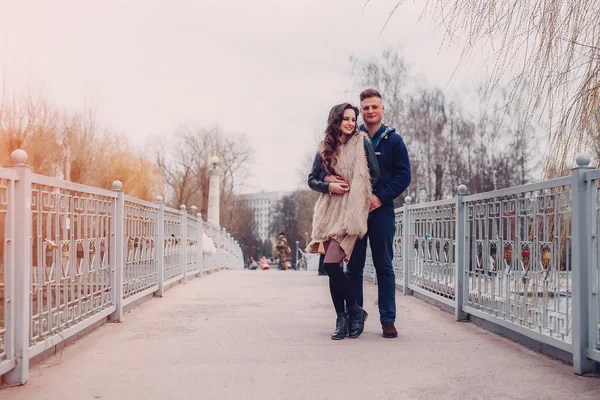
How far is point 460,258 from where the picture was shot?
18.9 ft

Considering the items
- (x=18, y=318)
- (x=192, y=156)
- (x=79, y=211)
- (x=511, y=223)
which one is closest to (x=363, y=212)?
(x=511, y=223)

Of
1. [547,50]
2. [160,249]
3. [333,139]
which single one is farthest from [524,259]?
[160,249]

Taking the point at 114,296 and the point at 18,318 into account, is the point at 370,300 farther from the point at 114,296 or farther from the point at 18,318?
the point at 18,318

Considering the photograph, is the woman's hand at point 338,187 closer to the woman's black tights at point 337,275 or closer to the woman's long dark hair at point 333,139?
the woman's long dark hair at point 333,139

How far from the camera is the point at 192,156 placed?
1815 inches

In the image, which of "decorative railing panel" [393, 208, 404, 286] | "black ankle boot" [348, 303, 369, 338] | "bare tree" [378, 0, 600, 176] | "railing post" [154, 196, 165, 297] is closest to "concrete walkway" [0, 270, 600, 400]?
"black ankle boot" [348, 303, 369, 338]

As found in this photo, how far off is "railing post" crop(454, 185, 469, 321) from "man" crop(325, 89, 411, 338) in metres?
1.15

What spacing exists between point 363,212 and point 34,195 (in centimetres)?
206

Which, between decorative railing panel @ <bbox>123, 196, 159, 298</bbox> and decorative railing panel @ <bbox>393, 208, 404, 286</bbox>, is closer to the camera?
decorative railing panel @ <bbox>123, 196, 159, 298</bbox>

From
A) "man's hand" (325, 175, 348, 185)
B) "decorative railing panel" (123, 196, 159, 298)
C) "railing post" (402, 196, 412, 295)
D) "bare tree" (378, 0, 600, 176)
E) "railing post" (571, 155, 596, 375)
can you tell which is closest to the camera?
"bare tree" (378, 0, 600, 176)

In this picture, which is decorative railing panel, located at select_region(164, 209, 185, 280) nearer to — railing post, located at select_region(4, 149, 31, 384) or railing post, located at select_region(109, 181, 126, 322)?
railing post, located at select_region(109, 181, 126, 322)

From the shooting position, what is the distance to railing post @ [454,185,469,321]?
18.7 ft

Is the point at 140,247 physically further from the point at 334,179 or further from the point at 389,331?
the point at 389,331

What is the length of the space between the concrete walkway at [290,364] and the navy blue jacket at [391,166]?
3.32ft
